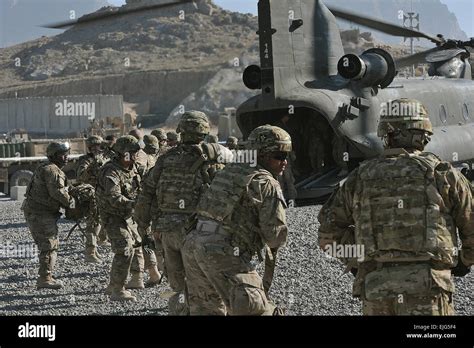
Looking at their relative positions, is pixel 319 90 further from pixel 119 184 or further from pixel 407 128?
pixel 407 128

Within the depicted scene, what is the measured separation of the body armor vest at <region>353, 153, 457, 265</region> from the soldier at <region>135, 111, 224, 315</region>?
8.08ft

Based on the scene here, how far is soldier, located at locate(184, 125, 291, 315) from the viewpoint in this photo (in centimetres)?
534

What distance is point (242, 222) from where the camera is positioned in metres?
5.43

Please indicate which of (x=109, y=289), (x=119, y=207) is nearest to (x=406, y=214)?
(x=119, y=207)

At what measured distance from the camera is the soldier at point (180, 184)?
709 cm

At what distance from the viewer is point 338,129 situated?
14.0 metres

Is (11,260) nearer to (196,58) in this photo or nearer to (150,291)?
(150,291)

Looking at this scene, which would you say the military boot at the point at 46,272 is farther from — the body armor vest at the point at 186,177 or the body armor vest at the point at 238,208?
the body armor vest at the point at 238,208

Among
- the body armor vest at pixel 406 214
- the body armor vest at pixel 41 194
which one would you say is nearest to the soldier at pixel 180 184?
the body armor vest at pixel 406 214

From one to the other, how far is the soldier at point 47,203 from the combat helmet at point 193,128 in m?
2.61

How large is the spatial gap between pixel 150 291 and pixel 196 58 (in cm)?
8058

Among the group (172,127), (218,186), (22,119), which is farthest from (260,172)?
(172,127)

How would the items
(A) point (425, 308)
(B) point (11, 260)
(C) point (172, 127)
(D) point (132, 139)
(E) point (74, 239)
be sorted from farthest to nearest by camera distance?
1. (C) point (172, 127)
2. (E) point (74, 239)
3. (B) point (11, 260)
4. (D) point (132, 139)
5. (A) point (425, 308)

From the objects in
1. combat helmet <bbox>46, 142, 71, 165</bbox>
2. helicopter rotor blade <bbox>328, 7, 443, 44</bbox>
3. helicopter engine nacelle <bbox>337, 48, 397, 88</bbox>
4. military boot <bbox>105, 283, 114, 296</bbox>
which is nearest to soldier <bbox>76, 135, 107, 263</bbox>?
combat helmet <bbox>46, 142, 71, 165</bbox>
